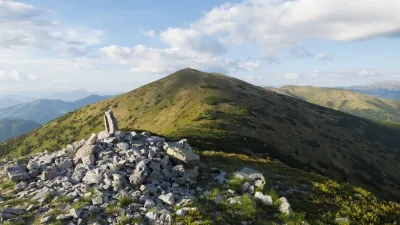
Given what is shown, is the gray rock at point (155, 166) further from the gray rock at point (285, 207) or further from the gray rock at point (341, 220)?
the gray rock at point (341, 220)

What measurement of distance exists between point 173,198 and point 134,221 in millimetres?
2857

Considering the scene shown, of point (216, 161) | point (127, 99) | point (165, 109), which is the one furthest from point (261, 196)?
point (127, 99)

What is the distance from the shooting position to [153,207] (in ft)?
48.1

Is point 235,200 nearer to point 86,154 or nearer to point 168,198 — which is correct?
point 168,198

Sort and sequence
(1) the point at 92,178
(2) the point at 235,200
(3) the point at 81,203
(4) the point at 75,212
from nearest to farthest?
1. (4) the point at 75,212
2. (3) the point at 81,203
3. (2) the point at 235,200
4. (1) the point at 92,178

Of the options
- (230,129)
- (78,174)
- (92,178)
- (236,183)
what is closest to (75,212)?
(92,178)

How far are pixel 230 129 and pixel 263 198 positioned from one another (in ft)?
191

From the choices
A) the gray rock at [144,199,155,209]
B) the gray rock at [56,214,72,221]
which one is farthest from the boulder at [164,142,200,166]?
the gray rock at [56,214,72,221]

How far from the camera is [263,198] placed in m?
16.5

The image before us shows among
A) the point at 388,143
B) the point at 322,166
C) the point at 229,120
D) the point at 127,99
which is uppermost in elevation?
the point at 127,99

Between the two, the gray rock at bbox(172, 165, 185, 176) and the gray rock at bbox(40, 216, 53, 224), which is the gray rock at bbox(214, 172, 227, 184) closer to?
the gray rock at bbox(172, 165, 185, 176)

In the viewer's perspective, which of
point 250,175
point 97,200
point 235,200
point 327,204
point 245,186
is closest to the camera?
point 97,200

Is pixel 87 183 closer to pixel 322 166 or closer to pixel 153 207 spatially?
pixel 153 207

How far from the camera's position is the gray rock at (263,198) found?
16.2 metres
